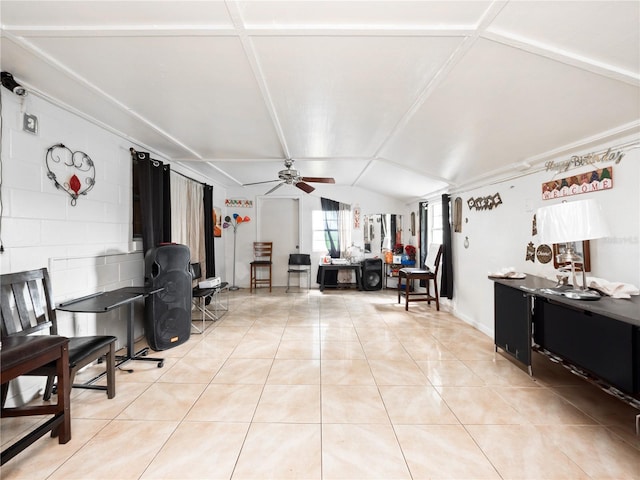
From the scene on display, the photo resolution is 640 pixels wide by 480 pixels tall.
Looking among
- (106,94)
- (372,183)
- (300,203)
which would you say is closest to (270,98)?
(106,94)

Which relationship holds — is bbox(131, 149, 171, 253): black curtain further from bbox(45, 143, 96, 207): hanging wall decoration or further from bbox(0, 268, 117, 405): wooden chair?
bbox(0, 268, 117, 405): wooden chair

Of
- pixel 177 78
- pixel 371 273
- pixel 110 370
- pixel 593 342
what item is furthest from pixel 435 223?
pixel 110 370

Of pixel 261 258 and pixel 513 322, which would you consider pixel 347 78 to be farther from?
pixel 261 258

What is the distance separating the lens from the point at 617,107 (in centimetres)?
188

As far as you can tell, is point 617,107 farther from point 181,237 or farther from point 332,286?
point 332,286

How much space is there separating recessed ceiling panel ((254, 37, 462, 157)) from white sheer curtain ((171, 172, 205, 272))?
215 cm

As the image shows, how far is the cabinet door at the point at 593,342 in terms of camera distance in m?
1.71

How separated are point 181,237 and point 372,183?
12.5 ft

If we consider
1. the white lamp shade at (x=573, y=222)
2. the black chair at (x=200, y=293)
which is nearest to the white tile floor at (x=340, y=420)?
the black chair at (x=200, y=293)

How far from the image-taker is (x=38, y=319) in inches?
79.9

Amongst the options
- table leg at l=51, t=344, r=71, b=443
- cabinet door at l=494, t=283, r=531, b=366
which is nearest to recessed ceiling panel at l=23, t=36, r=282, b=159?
table leg at l=51, t=344, r=71, b=443

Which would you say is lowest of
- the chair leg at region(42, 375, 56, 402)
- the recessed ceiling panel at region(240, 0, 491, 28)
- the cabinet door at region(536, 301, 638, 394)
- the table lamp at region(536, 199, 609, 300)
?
the chair leg at region(42, 375, 56, 402)

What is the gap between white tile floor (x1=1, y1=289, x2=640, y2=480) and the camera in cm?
158

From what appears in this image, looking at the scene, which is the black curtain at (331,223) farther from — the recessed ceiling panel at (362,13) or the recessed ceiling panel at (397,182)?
the recessed ceiling panel at (362,13)
